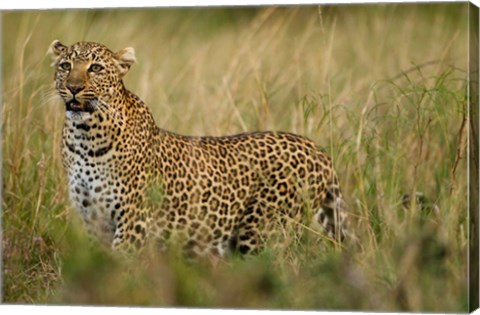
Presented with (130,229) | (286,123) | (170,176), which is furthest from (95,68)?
(286,123)

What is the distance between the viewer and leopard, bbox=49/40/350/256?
440 inches

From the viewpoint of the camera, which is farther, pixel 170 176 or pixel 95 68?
pixel 170 176

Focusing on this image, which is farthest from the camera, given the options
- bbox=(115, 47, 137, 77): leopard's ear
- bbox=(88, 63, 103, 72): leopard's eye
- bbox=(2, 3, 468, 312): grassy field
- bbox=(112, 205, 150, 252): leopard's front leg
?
bbox=(115, 47, 137, 77): leopard's ear

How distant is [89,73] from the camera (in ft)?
36.9

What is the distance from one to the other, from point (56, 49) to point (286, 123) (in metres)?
1.71

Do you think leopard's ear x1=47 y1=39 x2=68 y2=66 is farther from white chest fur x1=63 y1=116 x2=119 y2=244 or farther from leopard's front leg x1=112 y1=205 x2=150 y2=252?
leopard's front leg x1=112 y1=205 x2=150 y2=252

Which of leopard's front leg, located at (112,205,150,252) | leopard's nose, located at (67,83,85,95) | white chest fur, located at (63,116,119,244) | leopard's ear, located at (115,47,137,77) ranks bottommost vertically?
leopard's front leg, located at (112,205,150,252)

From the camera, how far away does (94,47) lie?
37.4ft

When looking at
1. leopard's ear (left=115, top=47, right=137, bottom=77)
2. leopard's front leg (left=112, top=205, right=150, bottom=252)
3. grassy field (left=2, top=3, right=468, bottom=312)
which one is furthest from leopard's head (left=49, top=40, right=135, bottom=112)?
leopard's front leg (left=112, top=205, right=150, bottom=252)

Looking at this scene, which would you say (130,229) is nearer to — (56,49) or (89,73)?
(89,73)

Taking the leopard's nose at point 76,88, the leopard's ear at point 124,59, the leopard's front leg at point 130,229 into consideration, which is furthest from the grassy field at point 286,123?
the leopard's nose at point 76,88

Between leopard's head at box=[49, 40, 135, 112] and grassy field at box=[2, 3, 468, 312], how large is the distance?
27 centimetres

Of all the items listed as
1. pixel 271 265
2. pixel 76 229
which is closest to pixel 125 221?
pixel 76 229

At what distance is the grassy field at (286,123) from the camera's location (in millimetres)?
10711
